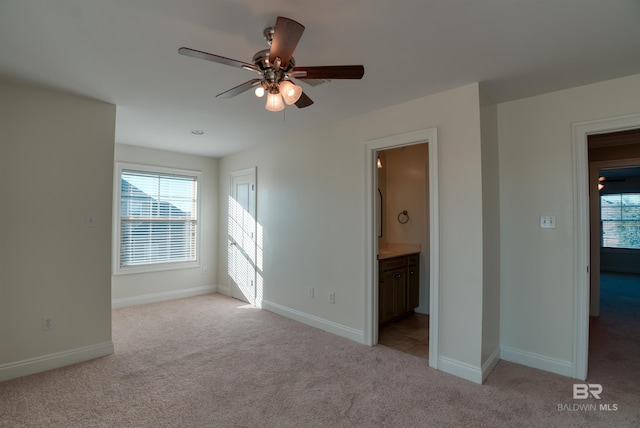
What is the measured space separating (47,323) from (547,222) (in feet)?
14.7

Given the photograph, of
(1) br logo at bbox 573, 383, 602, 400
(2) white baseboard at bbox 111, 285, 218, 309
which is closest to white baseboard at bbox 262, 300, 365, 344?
(2) white baseboard at bbox 111, 285, 218, 309

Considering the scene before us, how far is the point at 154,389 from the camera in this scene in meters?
2.44

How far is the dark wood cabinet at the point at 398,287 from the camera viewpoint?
3.66m

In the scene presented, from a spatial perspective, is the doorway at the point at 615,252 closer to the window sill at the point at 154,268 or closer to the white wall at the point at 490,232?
the white wall at the point at 490,232

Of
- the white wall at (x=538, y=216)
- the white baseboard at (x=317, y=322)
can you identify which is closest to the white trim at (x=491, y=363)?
the white wall at (x=538, y=216)

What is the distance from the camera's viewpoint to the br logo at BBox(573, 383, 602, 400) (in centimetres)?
233

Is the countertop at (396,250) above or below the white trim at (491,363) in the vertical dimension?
above

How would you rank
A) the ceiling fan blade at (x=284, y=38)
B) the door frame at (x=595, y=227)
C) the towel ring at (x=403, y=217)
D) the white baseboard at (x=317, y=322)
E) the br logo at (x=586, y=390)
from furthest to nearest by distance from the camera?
1. the towel ring at (x=403, y=217)
2. the door frame at (x=595, y=227)
3. the white baseboard at (x=317, y=322)
4. the br logo at (x=586, y=390)
5. the ceiling fan blade at (x=284, y=38)

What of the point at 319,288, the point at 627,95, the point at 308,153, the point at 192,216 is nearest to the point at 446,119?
the point at 627,95

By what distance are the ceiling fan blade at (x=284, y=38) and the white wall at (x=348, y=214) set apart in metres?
1.69

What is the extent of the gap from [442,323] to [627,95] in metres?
2.29

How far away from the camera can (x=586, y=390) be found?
2.41 m

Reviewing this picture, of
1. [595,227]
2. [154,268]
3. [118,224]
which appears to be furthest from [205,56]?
[595,227]

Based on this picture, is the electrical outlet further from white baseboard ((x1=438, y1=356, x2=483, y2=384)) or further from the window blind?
white baseboard ((x1=438, y1=356, x2=483, y2=384))
